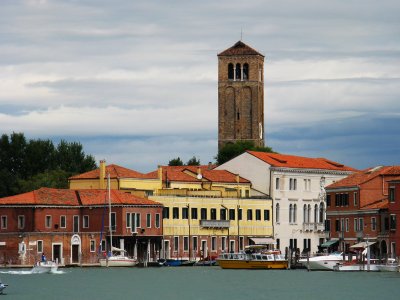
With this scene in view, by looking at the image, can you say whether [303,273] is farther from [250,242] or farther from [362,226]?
[250,242]

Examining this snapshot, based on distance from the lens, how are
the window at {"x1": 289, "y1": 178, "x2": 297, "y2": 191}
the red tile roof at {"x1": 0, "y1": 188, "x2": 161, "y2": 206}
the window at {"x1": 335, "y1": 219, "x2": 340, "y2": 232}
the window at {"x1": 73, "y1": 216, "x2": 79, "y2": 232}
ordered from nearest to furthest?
the red tile roof at {"x1": 0, "y1": 188, "x2": 161, "y2": 206}, the window at {"x1": 73, "y1": 216, "x2": 79, "y2": 232}, the window at {"x1": 335, "y1": 219, "x2": 340, "y2": 232}, the window at {"x1": 289, "y1": 178, "x2": 297, "y2": 191}

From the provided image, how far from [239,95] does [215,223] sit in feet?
146

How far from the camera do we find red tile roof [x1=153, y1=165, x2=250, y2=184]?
131 m

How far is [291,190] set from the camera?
5354 inches

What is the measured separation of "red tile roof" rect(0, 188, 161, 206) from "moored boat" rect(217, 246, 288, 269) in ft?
29.3

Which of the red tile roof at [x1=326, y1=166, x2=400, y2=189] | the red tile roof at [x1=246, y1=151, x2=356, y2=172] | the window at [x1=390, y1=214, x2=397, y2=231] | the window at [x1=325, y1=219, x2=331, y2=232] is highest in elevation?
the red tile roof at [x1=246, y1=151, x2=356, y2=172]

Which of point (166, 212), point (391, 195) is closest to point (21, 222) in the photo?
point (166, 212)

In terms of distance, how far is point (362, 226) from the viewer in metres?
121

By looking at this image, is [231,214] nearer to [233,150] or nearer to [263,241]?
[263,241]

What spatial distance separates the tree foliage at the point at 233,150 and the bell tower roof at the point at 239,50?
11.8 m

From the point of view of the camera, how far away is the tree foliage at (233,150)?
15925cm

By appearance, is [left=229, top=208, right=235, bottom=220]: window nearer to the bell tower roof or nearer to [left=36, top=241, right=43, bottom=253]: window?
[left=36, top=241, right=43, bottom=253]: window

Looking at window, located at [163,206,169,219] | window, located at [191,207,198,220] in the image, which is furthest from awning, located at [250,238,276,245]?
window, located at [163,206,169,219]

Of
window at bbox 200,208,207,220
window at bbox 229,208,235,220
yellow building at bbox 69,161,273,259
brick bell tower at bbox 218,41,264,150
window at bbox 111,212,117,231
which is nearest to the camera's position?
window at bbox 111,212,117,231
